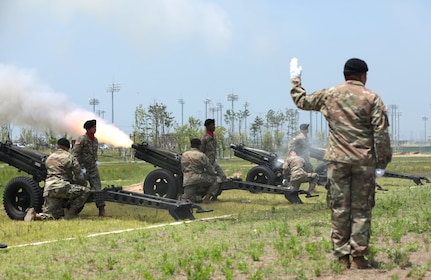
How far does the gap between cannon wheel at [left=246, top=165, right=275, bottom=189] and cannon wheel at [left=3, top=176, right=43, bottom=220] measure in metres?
7.41

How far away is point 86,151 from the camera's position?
13.0m

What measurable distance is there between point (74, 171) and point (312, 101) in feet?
20.7

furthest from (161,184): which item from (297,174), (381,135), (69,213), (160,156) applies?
(381,135)

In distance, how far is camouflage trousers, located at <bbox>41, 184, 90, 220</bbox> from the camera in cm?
1150

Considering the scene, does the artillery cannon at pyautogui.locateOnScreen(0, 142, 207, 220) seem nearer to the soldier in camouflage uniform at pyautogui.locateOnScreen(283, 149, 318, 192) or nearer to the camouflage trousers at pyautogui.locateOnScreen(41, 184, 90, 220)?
the camouflage trousers at pyautogui.locateOnScreen(41, 184, 90, 220)

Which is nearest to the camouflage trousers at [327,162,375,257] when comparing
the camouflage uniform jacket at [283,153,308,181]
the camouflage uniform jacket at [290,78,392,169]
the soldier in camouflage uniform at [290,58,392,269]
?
the soldier in camouflage uniform at [290,58,392,269]

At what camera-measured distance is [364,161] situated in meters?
6.18

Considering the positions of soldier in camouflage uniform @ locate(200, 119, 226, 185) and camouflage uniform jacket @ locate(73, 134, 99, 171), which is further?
soldier in camouflage uniform @ locate(200, 119, 226, 185)

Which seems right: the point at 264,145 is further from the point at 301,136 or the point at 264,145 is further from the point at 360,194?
the point at 360,194

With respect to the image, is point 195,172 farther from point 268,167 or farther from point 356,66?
point 356,66

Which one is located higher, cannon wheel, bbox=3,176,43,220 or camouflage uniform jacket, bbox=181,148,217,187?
camouflage uniform jacket, bbox=181,148,217,187

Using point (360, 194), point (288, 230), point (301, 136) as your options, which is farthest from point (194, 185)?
point (360, 194)

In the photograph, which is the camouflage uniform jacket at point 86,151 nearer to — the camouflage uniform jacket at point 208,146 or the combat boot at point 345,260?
the camouflage uniform jacket at point 208,146

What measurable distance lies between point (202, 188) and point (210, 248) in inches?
290
